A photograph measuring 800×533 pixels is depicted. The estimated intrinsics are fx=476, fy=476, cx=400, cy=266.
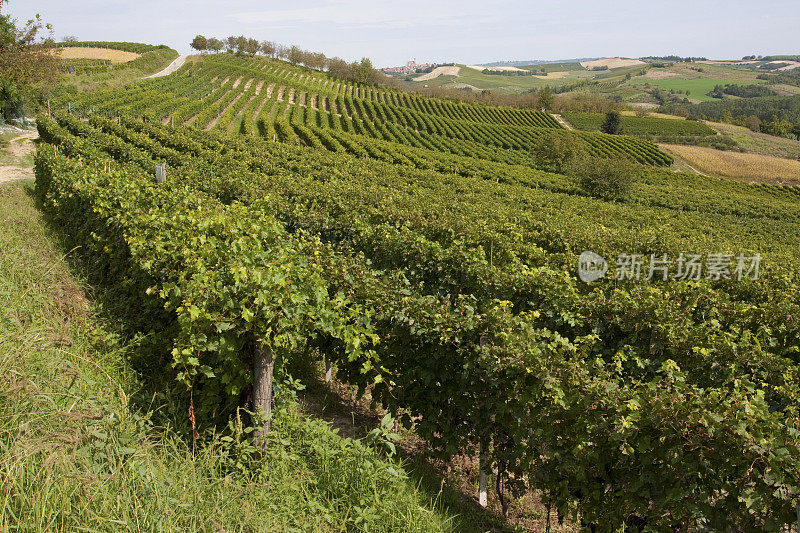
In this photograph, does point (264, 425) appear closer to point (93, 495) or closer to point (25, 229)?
point (93, 495)

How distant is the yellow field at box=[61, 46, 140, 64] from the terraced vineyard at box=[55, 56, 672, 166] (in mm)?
12815

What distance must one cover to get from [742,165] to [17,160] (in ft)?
270

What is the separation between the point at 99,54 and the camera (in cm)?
8169

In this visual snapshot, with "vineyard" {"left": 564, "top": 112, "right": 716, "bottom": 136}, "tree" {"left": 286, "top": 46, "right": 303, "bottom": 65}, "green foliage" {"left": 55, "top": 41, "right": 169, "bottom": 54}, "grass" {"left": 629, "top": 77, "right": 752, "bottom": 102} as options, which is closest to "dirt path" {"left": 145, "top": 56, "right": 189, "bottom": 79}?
"green foliage" {"left": 55, "top": 41, "right": 169, "bottom": 54}

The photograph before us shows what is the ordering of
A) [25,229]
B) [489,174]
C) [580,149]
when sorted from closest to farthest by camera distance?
[25,229], [489,174], [580,149]

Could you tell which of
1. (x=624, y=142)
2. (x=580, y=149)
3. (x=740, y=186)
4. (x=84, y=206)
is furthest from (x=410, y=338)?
(x=624, y=142)

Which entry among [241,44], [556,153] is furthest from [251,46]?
[556,153]

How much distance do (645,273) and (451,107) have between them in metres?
80.2

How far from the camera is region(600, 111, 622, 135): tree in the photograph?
284 feet

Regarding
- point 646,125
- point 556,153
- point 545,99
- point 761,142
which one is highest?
point 545,99

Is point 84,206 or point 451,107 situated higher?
point 451,107

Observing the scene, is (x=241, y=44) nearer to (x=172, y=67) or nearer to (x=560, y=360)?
(x=172, y=67)

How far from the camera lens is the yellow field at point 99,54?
3044 inches

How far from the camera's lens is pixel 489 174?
38.6 meters
